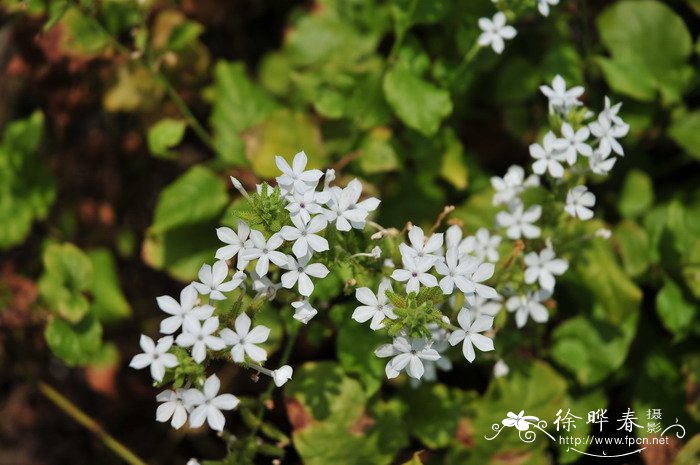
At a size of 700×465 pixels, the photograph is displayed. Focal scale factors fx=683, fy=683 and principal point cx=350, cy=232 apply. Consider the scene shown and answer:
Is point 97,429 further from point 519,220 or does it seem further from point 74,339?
point 519,220

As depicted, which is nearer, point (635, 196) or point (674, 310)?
point (674, 310)

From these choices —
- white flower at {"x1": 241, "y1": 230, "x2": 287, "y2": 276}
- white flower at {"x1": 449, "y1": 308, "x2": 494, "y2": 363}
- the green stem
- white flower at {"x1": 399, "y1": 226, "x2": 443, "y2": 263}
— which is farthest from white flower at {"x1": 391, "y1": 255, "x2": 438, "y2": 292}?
the green stem

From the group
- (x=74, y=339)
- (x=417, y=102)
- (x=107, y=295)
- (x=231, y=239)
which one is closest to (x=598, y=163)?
(x=417, y=102)

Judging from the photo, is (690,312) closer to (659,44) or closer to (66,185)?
(659,44)

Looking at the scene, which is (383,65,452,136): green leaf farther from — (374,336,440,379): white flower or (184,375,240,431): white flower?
(184,375,240,431): white flower

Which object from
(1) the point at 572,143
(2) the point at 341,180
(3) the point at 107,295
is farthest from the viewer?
(3) the point at 107,295

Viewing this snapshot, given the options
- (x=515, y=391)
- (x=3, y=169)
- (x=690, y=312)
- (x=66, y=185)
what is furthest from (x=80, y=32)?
(x=690, y=312)
